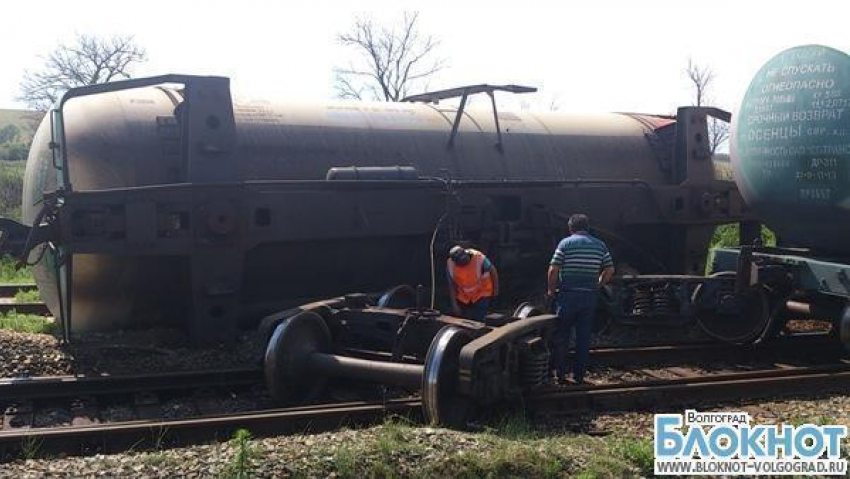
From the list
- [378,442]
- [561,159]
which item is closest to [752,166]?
[561,159]

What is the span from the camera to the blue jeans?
743 cm

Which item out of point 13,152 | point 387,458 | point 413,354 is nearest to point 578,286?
point 413,354

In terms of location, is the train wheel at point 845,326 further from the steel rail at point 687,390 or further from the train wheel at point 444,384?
the train wheel at point 444,384

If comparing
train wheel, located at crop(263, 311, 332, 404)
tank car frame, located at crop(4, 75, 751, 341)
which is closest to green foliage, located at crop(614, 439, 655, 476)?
train wheel, located at crop(263, 311, 332, 404)

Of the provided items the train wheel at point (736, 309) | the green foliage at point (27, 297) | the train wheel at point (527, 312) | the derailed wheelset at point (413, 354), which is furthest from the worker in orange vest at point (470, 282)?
the green foliage at point (27, 297)

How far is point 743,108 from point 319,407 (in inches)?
220

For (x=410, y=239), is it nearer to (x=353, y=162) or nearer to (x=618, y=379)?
(x=353, y=162)

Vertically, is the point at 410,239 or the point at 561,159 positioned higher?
the point at 561,159

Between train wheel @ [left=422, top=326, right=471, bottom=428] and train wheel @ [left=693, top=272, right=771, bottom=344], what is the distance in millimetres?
4068

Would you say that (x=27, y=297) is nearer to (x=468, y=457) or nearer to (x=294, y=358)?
(x=294, y=358)

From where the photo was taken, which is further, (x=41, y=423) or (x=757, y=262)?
(x=757, y=262)

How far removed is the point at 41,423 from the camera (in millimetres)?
6344

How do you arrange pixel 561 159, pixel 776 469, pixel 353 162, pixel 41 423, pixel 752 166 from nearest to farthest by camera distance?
pixel 776 469
pixel 41 423
pixel 752 166
pixel 353 162
pixel 561 159

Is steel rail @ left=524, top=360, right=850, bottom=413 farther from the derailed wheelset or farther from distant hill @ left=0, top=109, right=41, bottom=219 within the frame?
distant hill @ left=0, top=109, right=41, bottom=219
